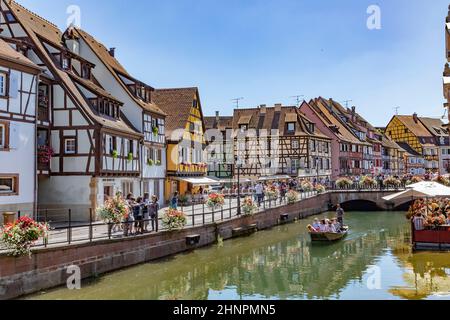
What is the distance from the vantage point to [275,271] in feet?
73.8

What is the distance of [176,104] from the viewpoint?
43.1m

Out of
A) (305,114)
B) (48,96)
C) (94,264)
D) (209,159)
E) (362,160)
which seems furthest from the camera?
(362,160)

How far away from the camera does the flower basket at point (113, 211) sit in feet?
68.1

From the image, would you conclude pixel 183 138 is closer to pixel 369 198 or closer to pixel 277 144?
pixel 277 144

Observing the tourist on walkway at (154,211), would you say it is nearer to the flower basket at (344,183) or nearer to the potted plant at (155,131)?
the potted plant at (155,131)

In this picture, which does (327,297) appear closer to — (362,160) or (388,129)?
(362,160)

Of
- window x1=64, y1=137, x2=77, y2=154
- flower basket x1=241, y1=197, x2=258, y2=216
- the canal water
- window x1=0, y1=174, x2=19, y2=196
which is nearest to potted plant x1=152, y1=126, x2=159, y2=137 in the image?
flower basket x1=241, y1=197, x2=258, y2=216

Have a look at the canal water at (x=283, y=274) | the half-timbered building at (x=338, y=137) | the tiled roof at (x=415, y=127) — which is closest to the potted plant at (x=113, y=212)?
the canal water at (x=283, y=274)

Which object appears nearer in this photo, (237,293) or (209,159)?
(237,293)

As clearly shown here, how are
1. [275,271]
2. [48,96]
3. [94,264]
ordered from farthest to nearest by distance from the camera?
[48,96] → [275,271] → [94,264]

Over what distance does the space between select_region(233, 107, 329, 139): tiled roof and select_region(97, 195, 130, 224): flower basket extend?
40.4 meters

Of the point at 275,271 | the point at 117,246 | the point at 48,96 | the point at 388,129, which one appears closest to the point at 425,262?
the point at 275,271

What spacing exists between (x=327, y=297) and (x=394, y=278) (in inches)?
148

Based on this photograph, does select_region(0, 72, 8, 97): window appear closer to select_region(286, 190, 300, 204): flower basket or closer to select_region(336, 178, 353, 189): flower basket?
select_region(286, 190, 300, 204): flower basket
